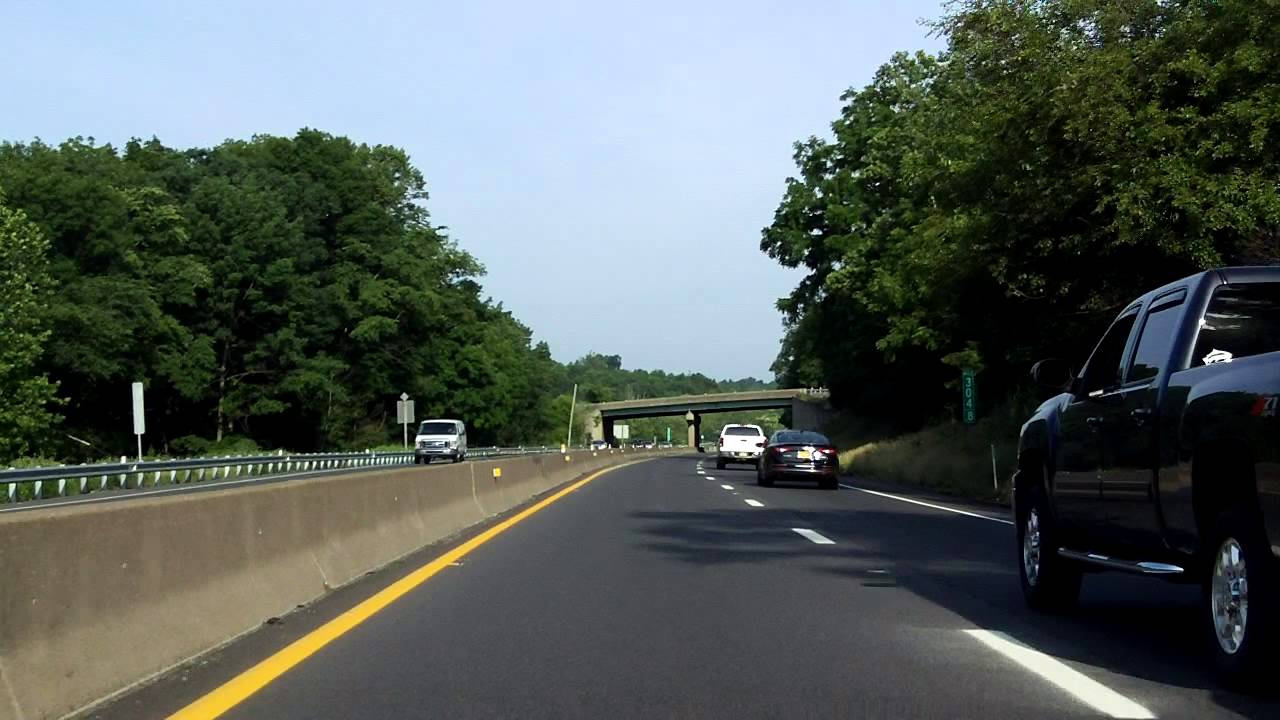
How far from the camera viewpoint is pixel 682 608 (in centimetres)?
1028

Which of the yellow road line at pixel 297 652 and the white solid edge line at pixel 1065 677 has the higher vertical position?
the yellow road line at pixel 297 652

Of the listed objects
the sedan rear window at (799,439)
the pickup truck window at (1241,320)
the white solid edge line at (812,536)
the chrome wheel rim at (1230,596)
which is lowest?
the white solid edge line at (812,536)

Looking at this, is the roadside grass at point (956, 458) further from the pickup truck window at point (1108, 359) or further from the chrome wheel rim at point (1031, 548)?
the pickup truck window at point (1108, 359)

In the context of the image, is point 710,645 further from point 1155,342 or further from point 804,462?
point 804,462

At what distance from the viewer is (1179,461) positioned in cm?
724

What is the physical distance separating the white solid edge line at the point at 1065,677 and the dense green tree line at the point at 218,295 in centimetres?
4796

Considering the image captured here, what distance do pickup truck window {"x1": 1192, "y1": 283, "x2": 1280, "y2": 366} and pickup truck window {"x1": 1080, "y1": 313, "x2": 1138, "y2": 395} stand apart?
1046 millimetres

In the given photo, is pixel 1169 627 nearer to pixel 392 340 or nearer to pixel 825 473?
pixel 825 473

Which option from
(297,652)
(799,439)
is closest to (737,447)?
(799,439)

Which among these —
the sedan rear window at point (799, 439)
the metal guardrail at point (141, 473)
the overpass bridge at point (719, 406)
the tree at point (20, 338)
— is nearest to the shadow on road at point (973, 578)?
the sedan rear window at point (799, 439)

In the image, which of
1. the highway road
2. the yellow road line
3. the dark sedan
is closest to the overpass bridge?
the dark sedan

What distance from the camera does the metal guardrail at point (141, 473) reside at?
2978 centimetres

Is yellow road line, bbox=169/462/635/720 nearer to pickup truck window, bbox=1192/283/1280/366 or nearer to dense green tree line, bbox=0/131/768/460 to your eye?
pickup truck window, bbox=1192/283/1280/366

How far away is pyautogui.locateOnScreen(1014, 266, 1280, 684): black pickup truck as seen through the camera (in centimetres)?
646
